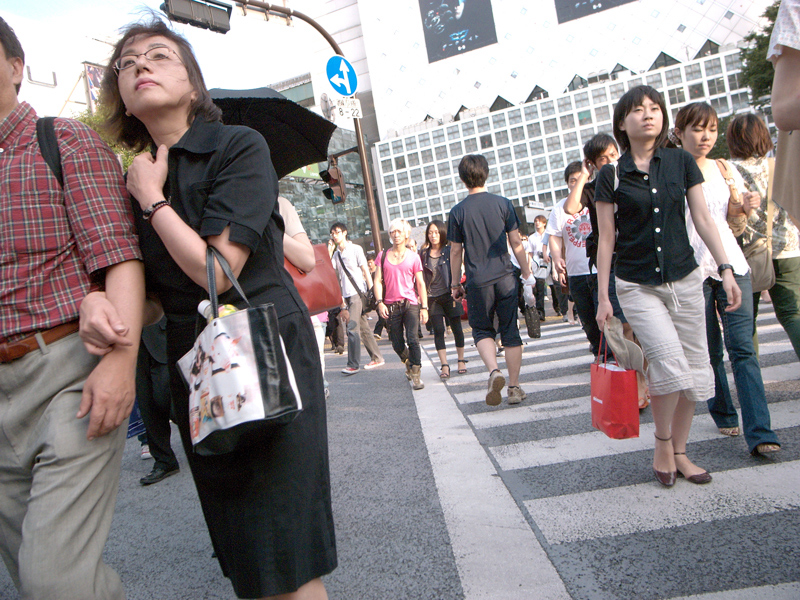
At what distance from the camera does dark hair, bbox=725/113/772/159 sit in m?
3.77

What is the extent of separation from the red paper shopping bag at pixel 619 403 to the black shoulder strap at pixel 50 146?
239cm

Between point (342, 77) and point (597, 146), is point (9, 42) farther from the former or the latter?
point (342, 77)

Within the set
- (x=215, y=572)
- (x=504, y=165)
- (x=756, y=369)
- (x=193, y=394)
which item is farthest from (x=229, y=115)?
(x=504, y=165)

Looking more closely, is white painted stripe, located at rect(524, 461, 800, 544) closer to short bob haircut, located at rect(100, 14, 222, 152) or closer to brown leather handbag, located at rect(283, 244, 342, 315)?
brown leather handbag, located at rect(283, 244, 342, 315)

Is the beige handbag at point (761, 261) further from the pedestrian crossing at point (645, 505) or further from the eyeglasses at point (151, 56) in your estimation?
the eyeglasses at point (151, 56)

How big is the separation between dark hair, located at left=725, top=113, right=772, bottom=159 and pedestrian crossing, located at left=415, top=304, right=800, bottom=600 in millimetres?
1611

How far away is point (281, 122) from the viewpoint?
13.0ft

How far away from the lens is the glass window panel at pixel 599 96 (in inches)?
4254

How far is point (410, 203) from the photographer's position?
399 ft

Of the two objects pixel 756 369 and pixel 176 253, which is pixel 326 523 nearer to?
pixel 176 253

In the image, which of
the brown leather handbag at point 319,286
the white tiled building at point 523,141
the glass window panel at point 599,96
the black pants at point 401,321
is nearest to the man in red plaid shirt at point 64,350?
the brown leather handbag at point 319,286

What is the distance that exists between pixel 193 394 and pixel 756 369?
9.96ft

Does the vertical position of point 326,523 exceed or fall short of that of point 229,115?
it falls short

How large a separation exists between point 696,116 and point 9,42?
3326 mm
